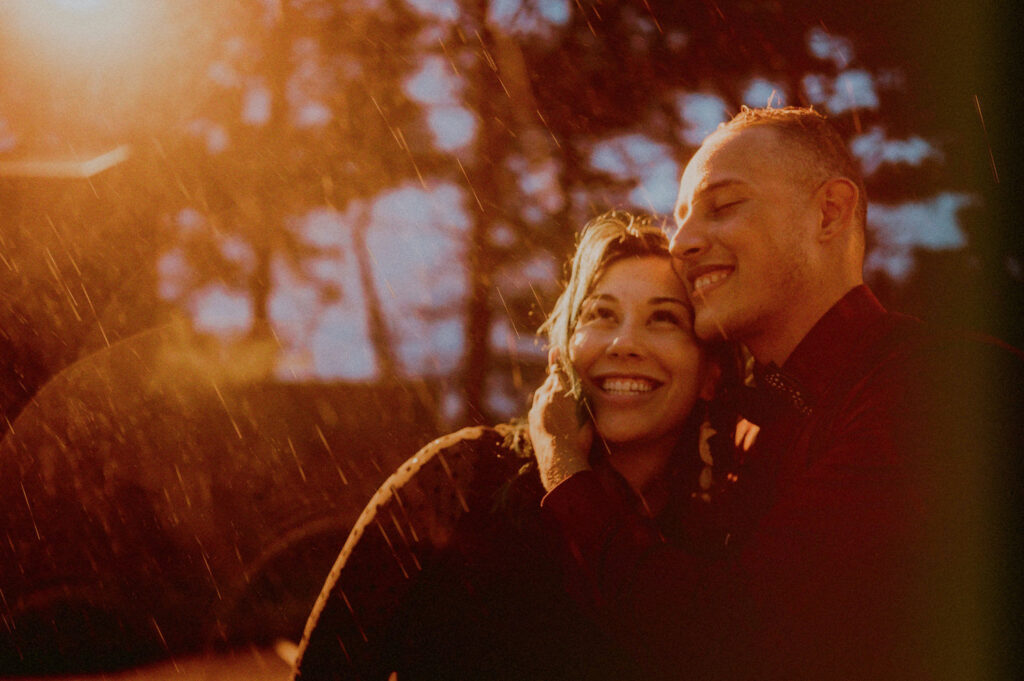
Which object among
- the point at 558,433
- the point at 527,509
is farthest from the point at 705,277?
the point at 527,509

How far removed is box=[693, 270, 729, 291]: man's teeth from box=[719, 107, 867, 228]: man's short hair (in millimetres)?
396

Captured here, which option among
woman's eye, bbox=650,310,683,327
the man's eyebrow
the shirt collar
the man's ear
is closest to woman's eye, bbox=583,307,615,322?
woman's eye, bbox=650,310,683,327

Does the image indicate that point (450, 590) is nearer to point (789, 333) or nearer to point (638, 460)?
point (638, 460)

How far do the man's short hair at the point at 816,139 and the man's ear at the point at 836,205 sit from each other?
3 centimetres

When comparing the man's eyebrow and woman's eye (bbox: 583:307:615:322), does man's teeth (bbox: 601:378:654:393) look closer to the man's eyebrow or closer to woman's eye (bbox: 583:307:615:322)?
woman's eye (bbox: 583:307:615:322)

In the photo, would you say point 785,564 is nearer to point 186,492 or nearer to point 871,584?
point 871,584

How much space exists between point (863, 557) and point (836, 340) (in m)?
0.67

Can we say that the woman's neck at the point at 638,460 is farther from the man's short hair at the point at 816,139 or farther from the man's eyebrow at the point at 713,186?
the man's short hair at the point at 816,139

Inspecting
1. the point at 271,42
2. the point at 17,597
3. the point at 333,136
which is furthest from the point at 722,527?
the point at 271,42

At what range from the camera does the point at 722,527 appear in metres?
2.03

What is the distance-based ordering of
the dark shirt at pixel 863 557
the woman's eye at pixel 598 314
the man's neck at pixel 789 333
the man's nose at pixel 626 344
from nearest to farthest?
the dark shirt at pixel 863 557, the man's neck at pixel 789 333, the man's nose at pixel 626 344, the woman's eye at pixel 598 314

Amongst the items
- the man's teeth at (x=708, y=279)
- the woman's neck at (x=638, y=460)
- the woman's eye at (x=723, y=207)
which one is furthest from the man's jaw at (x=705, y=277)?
the woman's neck at (x=638, y=460)

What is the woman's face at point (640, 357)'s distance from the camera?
2121 mm

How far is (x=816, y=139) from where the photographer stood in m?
2.08
